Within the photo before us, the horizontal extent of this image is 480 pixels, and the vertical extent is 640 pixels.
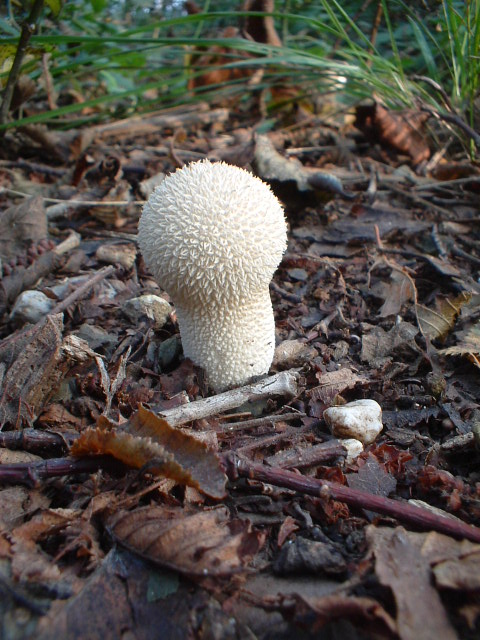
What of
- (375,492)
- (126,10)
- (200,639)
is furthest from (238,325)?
(126,10)

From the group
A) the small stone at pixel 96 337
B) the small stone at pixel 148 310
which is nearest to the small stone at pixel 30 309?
the small stone at pixel 96 337

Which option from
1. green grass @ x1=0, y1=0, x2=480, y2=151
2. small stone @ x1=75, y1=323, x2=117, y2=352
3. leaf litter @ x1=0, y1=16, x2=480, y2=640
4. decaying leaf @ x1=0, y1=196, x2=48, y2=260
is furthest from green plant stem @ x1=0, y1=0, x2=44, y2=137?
small stone @ x1=75, y1=323, x2=117, y2=352

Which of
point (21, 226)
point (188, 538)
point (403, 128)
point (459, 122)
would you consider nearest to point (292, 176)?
point (459, 122)

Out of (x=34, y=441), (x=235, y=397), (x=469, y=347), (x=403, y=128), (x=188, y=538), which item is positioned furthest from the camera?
(x=403, y=128)

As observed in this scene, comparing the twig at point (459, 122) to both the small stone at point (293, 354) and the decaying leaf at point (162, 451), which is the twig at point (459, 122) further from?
the decaying leaf at point (162, 451)

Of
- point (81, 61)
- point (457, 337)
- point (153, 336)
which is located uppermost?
point (81, 61)

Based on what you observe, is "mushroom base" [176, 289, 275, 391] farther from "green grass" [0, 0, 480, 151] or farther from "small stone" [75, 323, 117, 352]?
"green grass" [0, 0, 480, 151]

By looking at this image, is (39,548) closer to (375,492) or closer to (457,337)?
(375,492)

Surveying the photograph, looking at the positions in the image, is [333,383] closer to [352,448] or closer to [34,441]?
[352,448]
